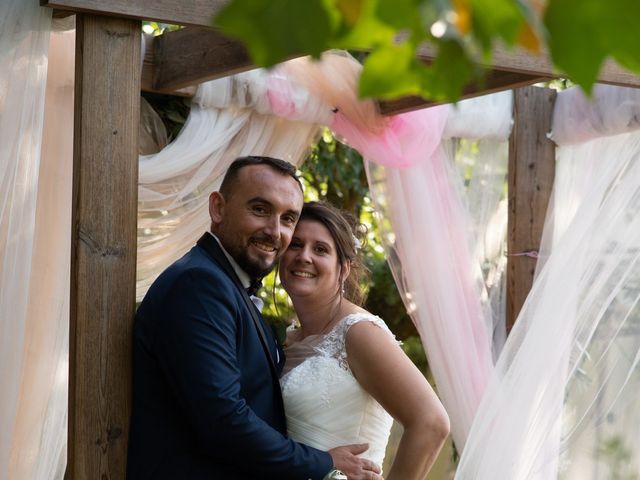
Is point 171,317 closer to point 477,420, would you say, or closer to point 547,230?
point 477,420

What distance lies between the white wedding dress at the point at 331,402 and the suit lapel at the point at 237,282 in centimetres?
15

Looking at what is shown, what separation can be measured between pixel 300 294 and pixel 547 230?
200 centimetres

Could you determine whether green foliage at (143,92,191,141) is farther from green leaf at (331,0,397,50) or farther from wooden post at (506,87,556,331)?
green leaf at (331,0,397,50)

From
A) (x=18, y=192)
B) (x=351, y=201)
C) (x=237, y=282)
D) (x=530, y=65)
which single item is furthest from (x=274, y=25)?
(x=351, y=201)

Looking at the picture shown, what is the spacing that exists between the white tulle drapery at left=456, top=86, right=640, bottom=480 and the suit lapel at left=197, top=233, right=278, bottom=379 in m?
1.47

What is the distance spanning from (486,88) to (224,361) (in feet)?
6.58

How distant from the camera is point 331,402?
2.90 metres

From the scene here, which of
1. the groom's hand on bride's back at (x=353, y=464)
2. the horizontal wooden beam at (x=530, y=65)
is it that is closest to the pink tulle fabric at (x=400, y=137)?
the horizontal wooden beam at (x=530, y=65)

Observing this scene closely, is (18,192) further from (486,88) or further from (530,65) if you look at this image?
(486,88)

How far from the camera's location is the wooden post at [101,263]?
2.72 metres

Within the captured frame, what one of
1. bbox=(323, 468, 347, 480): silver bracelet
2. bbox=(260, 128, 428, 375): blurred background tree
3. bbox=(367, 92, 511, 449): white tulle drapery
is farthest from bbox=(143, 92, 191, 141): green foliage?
bbox=(260, 128, 428, 375): blurred background tree

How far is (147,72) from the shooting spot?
13.7 ft

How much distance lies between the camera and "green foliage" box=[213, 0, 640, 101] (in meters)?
0.66

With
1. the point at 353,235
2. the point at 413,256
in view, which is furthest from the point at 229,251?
the point at 413,256
